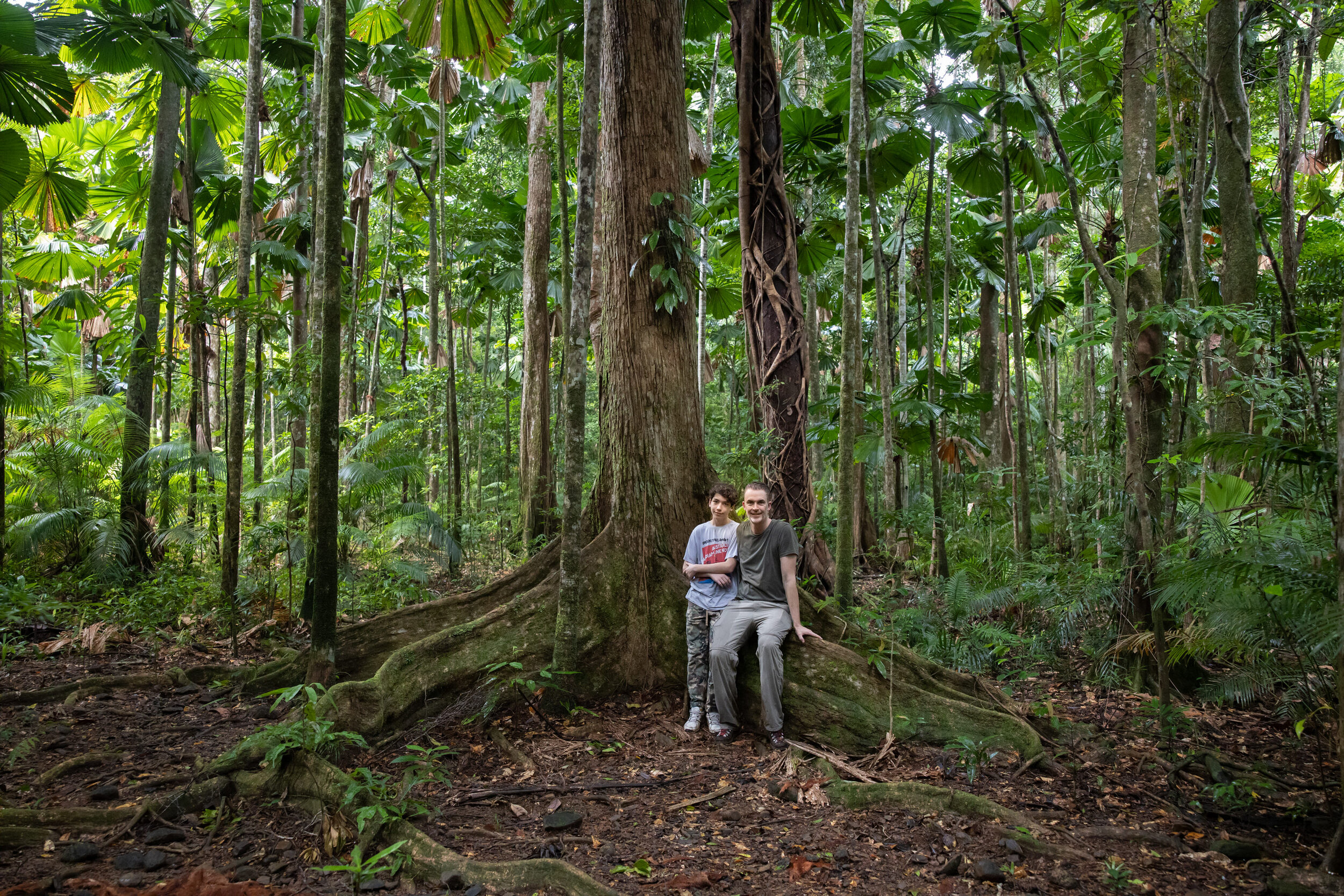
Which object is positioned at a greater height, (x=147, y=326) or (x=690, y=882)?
(x=147, y=326)

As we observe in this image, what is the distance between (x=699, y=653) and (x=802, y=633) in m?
0.66

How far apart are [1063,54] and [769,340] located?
3921mm

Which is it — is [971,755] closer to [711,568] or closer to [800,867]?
[800,867]

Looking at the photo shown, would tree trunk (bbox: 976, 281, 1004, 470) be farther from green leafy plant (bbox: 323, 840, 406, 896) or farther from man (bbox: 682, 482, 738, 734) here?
green leafy plant (bbox: 323, 840, 406, 896)

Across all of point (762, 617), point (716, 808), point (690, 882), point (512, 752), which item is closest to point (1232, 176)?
point (762, 617)

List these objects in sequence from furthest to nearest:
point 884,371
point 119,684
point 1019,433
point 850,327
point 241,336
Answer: point 1019,433
point 884,371
point 241,336
point 850,327
point 119,684

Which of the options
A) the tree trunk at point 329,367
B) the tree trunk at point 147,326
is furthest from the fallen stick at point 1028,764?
the tree trunk at point 147,326

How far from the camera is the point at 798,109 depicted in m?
8.06

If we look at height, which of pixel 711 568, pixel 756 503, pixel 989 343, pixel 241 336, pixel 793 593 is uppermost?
pixel 989 343

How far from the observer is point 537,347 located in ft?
36.9

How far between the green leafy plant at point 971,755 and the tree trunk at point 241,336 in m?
5.57

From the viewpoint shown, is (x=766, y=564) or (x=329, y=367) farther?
(x=766, y=564)

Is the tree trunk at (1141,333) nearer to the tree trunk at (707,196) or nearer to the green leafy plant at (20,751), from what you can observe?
the tree trunk at (707,196)

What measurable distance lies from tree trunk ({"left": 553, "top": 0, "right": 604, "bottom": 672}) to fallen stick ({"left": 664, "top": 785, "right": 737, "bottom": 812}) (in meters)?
1.20
